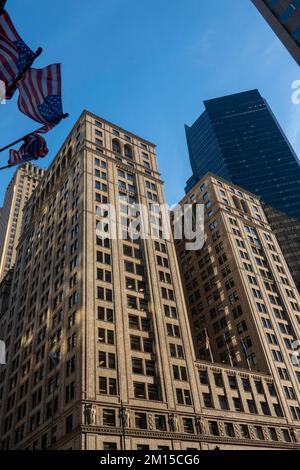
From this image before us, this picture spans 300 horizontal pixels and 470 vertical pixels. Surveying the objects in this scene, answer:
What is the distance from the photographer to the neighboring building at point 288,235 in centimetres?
12704

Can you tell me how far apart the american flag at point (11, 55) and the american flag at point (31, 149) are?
2.67m

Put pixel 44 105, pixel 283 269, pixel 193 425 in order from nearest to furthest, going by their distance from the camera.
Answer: pixel 44 105 → pixel 193 425 → pixel 283 269

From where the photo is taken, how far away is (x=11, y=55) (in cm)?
1947

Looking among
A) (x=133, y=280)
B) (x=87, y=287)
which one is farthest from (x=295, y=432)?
(x=87, y=287)

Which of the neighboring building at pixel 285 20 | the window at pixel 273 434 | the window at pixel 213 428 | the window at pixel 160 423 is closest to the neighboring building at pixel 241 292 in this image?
the window at pixel 273 434

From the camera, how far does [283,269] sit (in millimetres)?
98688

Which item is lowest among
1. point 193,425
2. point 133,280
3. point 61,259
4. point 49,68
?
point 193,425

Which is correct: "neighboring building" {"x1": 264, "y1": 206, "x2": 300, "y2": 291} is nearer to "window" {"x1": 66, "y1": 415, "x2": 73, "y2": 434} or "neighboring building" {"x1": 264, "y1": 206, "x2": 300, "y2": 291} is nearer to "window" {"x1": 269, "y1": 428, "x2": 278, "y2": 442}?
"window" {"x1": 269, "y1": 428, "x2": 278, "y2": 442}

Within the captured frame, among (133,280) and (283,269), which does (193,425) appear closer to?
(133,280)

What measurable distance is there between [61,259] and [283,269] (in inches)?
2151

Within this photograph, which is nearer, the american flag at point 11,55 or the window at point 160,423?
the american flag at point 11,55

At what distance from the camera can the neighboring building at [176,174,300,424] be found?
75875mm

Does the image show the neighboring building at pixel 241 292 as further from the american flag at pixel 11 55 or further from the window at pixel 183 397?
the american flag at pixel 11 55

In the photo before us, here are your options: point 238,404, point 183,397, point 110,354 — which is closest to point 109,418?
point 110,354
